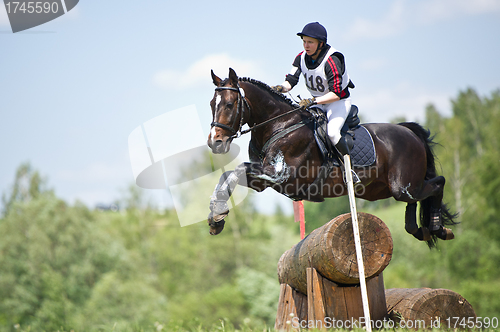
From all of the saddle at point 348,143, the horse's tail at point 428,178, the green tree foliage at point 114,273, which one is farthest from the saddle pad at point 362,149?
the green tree foliage at point 114,273

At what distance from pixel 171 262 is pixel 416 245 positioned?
66.0ft

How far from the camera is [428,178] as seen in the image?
6.45 m

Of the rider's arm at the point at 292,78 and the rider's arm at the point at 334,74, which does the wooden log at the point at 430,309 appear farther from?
the rider's arm at the point at 292,78

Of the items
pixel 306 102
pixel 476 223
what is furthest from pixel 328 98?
pixel 476 223

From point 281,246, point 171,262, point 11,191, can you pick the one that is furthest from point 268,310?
point 11,191

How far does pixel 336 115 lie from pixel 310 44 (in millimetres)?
882

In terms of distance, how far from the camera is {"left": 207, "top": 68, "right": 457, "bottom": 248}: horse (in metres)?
4.91

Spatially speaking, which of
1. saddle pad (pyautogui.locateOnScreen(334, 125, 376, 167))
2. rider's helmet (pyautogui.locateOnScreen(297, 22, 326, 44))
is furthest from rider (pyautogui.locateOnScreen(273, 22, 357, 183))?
saddle pad (pyautogui.locateOnScreen(334, 125, 376, 167))

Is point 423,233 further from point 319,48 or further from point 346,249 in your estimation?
point 319,48

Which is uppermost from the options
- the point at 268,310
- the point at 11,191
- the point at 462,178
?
the point at 11,191

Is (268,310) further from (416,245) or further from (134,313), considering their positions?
(416,245)

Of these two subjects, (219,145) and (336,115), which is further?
(336,115)

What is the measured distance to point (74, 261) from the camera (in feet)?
95.1

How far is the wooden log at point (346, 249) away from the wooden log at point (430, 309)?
60cm
